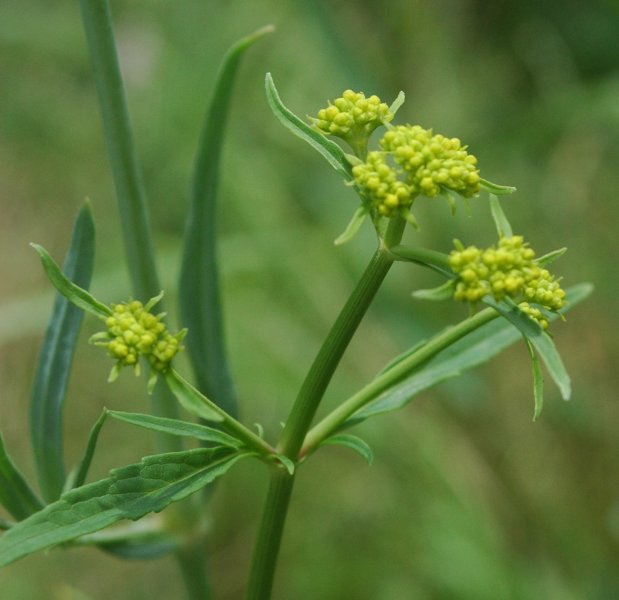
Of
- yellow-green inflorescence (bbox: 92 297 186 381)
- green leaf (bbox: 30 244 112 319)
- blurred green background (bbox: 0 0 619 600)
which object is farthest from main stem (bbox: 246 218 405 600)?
blurred green background (bbox: 0 0 619 600)

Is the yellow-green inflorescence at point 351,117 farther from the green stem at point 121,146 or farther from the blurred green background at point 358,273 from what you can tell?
the blurred green background at point 358,273

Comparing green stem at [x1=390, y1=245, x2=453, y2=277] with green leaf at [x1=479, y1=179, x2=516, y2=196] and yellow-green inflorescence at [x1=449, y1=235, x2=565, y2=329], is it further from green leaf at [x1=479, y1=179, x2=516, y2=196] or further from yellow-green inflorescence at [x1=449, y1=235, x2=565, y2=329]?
green leaf at [x1=479, y1=179, x2=516, y2=196]

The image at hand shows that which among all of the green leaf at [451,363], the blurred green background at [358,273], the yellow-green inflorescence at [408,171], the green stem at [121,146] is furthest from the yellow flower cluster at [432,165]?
the blurred green background at [358,273]

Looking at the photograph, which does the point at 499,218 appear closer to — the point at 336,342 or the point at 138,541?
the point at 336,342

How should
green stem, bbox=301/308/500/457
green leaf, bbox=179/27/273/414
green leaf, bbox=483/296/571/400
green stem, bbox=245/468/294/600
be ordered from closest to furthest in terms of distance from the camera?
green leaf, bbox=483/296/571/400 < green stem, bbox=301/308/500/457 < green stem, bbox=245/468/294/600 < green leaf, bbox=179/27/273/414

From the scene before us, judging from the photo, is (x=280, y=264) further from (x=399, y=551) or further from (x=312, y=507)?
Answer: (x=399, y=551)

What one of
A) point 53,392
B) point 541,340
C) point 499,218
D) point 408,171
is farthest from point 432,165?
point 53,392

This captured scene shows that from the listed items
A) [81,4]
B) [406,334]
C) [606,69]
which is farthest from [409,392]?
[606,69]
